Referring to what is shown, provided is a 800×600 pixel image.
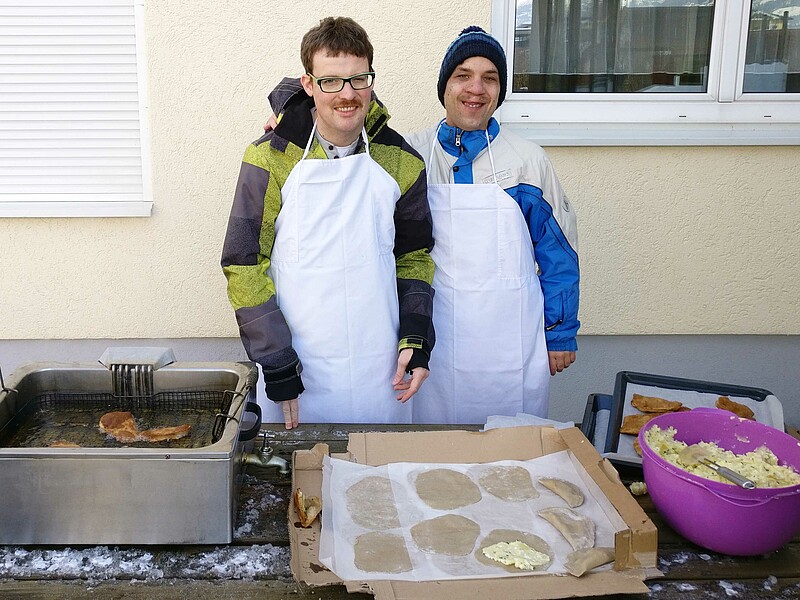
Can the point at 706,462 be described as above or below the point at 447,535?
above

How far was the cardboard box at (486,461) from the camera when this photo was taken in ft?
4.47

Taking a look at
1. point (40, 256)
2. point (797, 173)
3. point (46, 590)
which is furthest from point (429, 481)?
point (797, 173)

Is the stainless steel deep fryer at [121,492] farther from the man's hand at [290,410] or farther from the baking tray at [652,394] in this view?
the baking tray at [652,394]

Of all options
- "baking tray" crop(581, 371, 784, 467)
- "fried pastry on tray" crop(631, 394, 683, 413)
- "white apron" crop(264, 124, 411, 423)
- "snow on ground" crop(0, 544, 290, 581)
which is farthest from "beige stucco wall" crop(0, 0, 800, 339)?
"snow on ground" crop(0, 544, 290, 581)

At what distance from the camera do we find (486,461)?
1.81 metres

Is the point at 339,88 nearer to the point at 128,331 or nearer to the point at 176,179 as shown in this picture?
the point at 176,179

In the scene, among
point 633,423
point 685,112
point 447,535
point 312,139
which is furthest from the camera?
point 685,112

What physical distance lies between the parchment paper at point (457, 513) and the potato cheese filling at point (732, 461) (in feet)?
0.58

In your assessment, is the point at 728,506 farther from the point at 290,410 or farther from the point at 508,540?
the point at 290,410

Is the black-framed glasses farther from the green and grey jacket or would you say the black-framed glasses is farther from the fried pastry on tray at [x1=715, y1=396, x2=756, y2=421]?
the fried pastry on tray at [x1=715, y1=396, x2=756, y2=421]

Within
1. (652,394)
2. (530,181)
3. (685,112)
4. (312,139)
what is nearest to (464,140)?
(530,181)

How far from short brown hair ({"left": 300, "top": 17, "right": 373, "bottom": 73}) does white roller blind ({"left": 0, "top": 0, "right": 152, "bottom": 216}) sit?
5.08ft

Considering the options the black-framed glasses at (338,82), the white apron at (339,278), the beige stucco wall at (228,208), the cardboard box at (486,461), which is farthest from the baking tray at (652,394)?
the beige stucco wall at (228,208)

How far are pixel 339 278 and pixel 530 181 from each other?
0.75 metres
